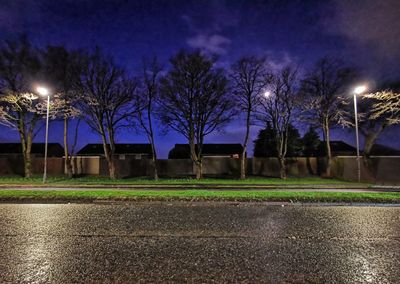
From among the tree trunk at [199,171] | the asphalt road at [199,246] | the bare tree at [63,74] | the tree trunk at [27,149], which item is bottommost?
the asphalt road at [199,246]

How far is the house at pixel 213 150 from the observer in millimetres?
60781


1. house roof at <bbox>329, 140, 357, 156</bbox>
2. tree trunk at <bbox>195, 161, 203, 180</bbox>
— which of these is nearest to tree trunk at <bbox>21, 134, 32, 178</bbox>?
tree trunk at <bbox>195, 161, 203, 180</bbox>

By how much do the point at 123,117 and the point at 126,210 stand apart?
68.5 ft

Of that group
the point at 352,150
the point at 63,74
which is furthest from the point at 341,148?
the point at 63,74

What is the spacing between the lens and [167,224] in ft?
26.1

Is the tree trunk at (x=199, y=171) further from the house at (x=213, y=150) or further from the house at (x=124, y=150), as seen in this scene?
the house at (x=124, y=150)

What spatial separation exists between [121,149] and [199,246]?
6451 centimetres

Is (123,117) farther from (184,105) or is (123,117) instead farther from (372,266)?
(372,266)

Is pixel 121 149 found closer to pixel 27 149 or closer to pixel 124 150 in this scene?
pixel 124 150

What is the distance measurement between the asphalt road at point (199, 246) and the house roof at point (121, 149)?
5767cm

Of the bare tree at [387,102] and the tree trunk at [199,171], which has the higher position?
the bare tree at [387,102]

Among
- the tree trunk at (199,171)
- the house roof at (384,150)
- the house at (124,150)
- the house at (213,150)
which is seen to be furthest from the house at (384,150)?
the house at (124,150)

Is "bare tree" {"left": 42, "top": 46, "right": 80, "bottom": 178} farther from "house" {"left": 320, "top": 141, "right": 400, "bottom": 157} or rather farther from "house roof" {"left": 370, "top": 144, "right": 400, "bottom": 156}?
"house roof" {"left": 370, "top": 144, "right": 400, "bottom": 156}

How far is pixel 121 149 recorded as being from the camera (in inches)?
2660
